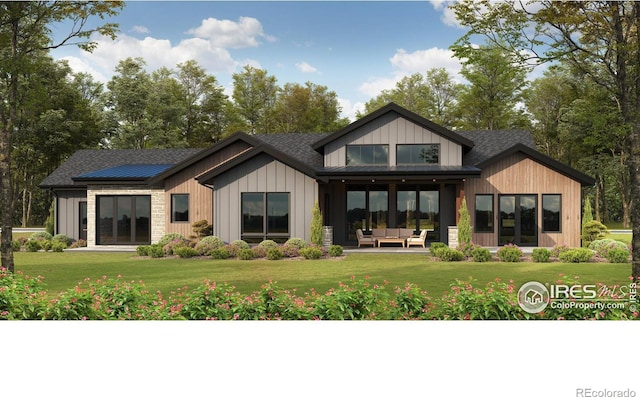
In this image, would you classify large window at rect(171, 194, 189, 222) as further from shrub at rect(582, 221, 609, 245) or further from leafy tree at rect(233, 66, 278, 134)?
shrub at rect(582, 221, 609, 245)

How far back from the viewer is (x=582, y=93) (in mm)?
37969

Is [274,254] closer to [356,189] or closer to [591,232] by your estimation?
[356,189]

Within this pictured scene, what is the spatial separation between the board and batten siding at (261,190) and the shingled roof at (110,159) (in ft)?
21.4

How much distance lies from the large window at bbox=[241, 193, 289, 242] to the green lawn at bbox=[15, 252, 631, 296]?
2.95m

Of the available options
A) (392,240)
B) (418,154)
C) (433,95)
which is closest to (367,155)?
(418,154)

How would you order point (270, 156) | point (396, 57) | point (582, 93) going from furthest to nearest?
point (582, 93), point (270, 156), point (396, 57)

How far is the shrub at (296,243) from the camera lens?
17781 mm

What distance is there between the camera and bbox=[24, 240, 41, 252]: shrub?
20.3 metres

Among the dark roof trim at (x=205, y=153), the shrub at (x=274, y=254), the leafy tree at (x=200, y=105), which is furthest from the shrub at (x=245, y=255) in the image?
the leafy tree at (x=200, y=105)

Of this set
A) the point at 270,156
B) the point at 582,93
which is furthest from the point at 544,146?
the point at 270,156

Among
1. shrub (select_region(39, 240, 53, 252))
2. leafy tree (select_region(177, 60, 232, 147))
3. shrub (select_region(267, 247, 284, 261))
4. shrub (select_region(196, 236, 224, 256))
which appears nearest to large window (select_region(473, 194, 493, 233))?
shrub (select_region(267, 247, 284, 261))
